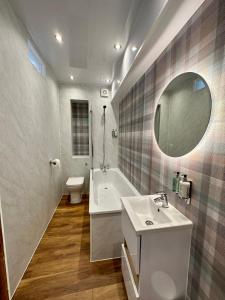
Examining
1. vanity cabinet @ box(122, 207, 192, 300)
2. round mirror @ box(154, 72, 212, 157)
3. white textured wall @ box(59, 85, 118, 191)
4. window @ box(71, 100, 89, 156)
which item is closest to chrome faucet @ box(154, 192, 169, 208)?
vanity cabinet @ box(122, 207, 192, 300)

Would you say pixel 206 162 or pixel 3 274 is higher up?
pixel 206 162

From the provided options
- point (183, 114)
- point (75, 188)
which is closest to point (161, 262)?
point (183, 114)

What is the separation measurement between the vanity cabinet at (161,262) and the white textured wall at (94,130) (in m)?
2.64

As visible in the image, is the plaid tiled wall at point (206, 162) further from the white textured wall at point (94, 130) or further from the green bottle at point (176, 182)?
the white textured wall at point (94, 130)

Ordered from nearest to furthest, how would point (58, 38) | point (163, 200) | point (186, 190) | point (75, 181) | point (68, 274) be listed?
1. point (186, 190)
2. point (163, 200)
3. point (68, 274)
4. point (58, 38)
5. point (75, 181)

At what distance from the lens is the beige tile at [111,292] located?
1.32 meters

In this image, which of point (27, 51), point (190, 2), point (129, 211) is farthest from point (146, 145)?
point (27, 51)

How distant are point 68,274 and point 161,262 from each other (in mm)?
1174

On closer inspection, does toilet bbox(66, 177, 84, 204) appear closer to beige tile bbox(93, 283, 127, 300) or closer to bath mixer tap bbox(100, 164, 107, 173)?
bath mixer tap bbox(100, 164, 107, 173)

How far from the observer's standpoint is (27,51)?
5.44 ft

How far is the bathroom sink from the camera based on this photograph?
37.3 inches

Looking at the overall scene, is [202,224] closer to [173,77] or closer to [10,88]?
[173,77]

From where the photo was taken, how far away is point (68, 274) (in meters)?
1.53

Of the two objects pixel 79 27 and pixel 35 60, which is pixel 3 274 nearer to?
pixel 35 60
